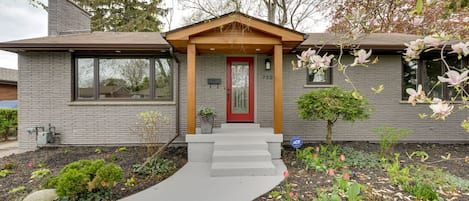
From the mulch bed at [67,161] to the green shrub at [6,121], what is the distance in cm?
513

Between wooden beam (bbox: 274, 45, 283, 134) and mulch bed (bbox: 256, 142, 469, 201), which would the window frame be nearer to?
wooden beam (bbox: 274, 45, 283, 134)

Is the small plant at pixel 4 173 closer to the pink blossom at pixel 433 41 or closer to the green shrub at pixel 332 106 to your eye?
the green shrub at pixel 332 106

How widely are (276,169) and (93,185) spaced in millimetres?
3157

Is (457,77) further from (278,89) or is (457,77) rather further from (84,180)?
(278,89)

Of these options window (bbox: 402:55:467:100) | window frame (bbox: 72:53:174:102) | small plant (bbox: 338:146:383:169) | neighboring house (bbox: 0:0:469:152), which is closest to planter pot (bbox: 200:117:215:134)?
neighboring house (bbox: 0:0:469:152)

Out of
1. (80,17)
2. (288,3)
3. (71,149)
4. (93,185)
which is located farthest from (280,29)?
(288,3)

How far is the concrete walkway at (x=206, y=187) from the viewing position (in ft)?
11.5

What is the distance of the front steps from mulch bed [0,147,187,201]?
3.03 feet

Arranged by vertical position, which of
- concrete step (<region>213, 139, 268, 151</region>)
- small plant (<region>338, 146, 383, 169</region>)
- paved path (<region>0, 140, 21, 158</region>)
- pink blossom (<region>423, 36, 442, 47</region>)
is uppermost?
Answer: pink blossom (<region>423, 36, 442, 47</region>)

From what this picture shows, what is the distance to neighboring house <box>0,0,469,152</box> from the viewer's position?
6449 mm

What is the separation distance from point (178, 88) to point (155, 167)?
8.81ft

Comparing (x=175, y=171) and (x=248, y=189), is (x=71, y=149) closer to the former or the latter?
(x=175, y=171)

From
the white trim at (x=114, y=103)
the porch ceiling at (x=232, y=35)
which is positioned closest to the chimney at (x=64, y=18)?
the white trim at (x=114, y=103)

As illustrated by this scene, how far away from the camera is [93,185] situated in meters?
3.22
